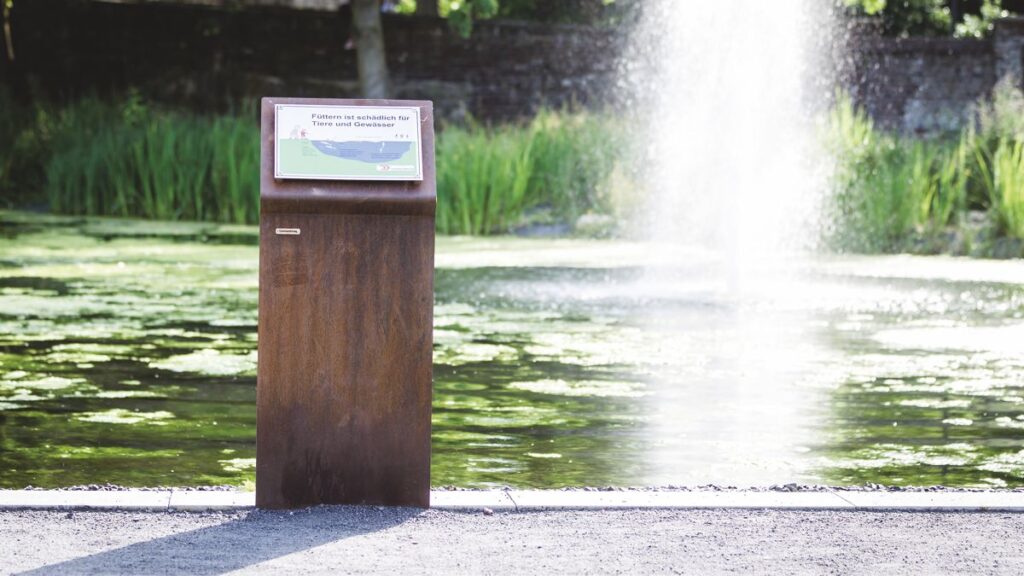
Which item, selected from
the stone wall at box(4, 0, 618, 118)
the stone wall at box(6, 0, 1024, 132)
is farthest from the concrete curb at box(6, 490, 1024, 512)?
the stone wall at box(4, 0, 618, 118)

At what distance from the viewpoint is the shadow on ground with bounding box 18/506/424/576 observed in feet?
15.1

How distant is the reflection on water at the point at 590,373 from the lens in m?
7.03

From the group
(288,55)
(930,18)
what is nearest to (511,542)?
(288,55)

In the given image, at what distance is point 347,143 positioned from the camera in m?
5.55

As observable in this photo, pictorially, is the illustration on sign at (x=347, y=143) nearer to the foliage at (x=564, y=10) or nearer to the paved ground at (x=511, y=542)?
the paved ground at (x=511, y=542)

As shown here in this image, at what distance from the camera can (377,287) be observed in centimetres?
549

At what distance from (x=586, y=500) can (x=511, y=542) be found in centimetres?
61

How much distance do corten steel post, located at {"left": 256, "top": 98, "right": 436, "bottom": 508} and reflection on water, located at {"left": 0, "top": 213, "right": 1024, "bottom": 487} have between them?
1.13 metres

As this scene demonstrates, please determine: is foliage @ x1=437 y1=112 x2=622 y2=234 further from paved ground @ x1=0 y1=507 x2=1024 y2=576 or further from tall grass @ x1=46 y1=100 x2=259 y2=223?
paved ground @ x1=0 y1=507 x2=1024 y2=576

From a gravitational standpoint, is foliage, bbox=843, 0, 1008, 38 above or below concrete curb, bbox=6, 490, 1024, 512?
above

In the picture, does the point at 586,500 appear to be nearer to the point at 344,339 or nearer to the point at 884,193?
the point at 344,339

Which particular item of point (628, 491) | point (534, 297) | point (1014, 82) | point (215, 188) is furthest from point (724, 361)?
point (1014, 82)

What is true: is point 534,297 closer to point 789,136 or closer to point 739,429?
point 739,429

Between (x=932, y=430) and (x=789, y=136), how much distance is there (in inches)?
443
